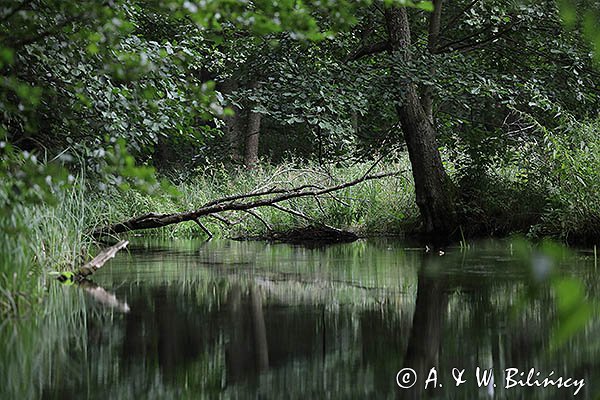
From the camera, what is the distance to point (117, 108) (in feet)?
26.7

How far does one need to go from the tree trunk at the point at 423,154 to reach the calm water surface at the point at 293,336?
4435 mm

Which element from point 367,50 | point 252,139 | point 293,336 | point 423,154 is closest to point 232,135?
point 252,139

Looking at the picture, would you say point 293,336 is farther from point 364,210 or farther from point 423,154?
point 364,210

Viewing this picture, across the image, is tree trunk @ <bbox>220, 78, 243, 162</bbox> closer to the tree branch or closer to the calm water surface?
the tree branch

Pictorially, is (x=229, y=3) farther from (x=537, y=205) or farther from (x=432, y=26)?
(x=432, y=26)

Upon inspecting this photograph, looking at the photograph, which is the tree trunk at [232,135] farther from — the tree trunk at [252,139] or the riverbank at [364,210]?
the riverbank at [364,210]

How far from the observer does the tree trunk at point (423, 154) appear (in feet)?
37.8

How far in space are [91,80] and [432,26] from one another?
6.81 meters

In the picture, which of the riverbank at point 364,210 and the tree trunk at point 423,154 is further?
the tree trunk at point 423,154

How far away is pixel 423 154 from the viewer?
1152cm

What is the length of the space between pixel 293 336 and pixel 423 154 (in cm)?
786

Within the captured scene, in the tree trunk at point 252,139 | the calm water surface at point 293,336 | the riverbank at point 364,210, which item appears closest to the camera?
the calm water surface at point 293,336

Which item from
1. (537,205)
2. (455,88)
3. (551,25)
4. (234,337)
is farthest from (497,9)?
(234,337)

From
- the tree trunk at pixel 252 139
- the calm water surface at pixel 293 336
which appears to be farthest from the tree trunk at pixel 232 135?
the calm water surface at pixel 293 336
